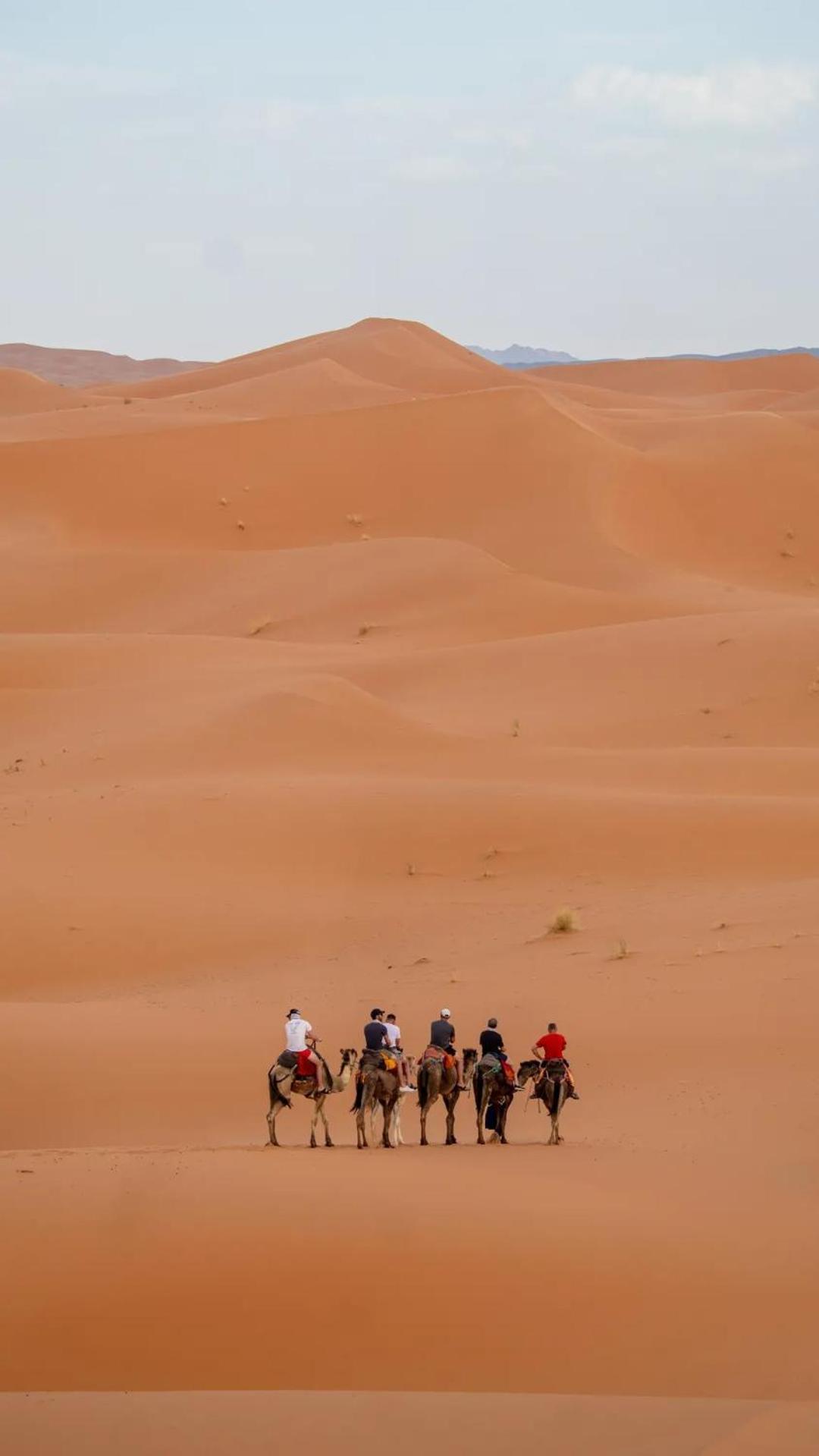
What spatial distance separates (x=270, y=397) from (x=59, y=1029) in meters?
59.4

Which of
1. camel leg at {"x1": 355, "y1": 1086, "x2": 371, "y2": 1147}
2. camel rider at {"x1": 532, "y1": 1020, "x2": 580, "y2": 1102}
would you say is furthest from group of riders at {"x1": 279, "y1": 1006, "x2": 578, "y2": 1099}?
camel leg at {"x1": 355, "y1": 1086, "x2": 371, "y2": 1147}

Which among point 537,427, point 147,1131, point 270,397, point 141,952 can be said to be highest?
point 270,397

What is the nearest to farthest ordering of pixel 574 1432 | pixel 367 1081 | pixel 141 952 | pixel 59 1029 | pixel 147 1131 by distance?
pixel 574 1432 < pixel 367 1081 < pixel 147 1131 < pixel 59 1029 < pixel 141 952

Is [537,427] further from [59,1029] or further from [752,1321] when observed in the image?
[752,1321]

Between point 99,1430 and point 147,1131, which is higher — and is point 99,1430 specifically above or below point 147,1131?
below

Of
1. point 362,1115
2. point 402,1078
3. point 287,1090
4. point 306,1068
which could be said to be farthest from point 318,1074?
point 402,1078

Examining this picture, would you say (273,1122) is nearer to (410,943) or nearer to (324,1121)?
(324,1121)

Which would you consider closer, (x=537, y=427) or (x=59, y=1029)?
(x=59, y=1029)

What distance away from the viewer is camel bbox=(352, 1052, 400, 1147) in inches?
Result: 473

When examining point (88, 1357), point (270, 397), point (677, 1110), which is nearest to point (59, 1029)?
point (677, 1110)

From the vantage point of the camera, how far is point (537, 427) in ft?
166

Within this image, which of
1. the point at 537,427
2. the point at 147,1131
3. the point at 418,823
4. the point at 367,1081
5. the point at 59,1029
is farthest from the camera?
the point at 537,427

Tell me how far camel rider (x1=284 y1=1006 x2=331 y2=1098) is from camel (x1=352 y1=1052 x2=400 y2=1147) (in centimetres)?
25

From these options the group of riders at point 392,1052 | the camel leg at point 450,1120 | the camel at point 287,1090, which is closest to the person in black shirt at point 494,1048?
the group of riders at point 392,1052
